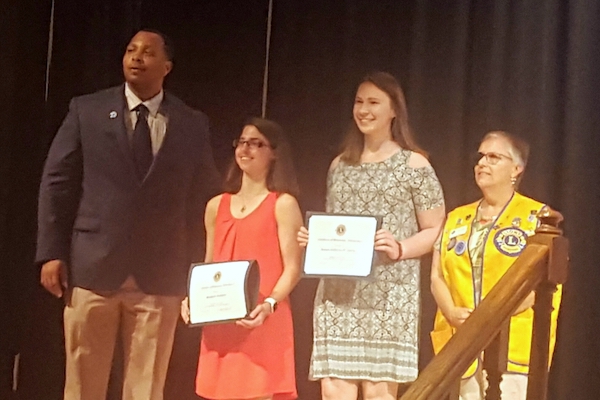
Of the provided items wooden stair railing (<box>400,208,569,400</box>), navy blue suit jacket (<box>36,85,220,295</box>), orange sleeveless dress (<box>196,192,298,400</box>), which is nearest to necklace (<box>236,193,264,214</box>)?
orange sleeveless dress (<box>196,192,298,400</box>)

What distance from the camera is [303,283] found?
10.7 ft

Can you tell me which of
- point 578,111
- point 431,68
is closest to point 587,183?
point 578,111

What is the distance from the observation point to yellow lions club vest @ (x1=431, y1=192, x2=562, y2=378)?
2.97 m

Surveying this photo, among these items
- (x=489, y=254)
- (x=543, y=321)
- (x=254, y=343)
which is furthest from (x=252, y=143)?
(x=543, y=321)

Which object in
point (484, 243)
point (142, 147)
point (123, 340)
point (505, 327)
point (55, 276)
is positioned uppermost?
point (142, 147)

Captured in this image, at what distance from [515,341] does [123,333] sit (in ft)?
4.67

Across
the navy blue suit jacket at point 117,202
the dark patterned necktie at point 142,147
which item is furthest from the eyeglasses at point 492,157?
the dark patterned necktie at point 142,147

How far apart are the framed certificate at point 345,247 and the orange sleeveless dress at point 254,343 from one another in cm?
21

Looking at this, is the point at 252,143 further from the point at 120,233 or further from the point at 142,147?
the point at 120,233

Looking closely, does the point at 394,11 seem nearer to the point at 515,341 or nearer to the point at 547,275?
the point at 515,341

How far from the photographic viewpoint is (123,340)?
3307 millimetres

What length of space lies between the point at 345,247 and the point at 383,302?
0.82 feet

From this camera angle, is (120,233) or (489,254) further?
(120,233)

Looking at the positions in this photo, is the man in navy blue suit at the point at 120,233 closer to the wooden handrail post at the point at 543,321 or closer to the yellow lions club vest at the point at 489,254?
the yellow lions club vest at the point at 489,254
